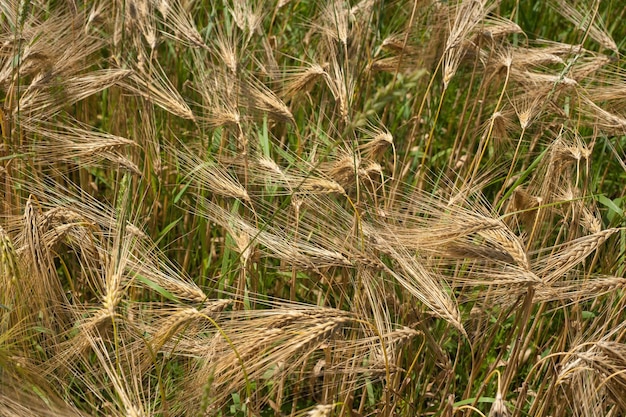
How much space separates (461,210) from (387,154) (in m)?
0.96

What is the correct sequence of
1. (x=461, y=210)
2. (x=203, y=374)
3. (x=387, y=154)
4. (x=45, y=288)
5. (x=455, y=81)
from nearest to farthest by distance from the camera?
(x=203, y=374), (x=45, y=288), (x=461, y=210), (x=387, y=154), (x=455, y=81)

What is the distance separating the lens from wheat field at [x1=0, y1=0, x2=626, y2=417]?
1644 millimetres

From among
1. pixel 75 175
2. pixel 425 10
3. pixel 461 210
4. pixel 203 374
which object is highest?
pixel 425 10

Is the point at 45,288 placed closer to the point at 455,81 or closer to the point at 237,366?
the point at 237,366

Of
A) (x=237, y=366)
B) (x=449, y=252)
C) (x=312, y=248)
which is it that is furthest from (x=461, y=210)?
(x=237, y=366)

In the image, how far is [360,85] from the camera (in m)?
2.73

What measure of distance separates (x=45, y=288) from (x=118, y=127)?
98 cm

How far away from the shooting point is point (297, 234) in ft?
6.16

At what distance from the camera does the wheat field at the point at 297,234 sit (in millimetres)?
1644

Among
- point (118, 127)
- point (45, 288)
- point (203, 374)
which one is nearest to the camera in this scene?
point (203, 374)

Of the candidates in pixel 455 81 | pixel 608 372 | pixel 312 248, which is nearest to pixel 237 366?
pixel 312 248

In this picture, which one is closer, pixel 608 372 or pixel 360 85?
pixel 608 372

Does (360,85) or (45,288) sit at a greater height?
(360,85)

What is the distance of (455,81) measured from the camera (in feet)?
10.6
